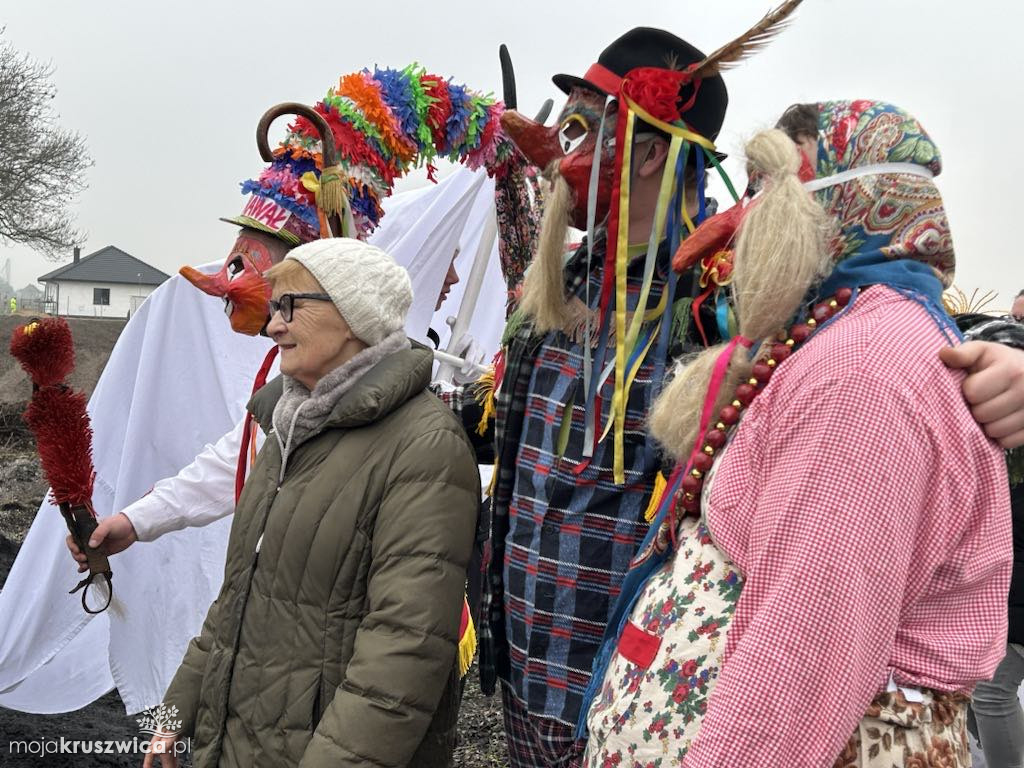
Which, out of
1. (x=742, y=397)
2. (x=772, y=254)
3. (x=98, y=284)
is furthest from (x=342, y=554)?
(x=98, y=284)

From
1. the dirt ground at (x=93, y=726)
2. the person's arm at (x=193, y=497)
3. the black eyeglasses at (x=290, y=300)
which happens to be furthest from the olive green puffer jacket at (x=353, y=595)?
the dirt ground at (x=93, y=726)

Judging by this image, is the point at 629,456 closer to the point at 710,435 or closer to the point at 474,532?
the point at 474,532

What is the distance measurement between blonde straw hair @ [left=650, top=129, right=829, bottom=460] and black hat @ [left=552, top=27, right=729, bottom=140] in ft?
2.19

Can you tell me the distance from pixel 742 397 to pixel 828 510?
270 millimetres

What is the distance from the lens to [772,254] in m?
1.18

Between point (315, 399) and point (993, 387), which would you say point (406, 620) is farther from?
point (993, 387)

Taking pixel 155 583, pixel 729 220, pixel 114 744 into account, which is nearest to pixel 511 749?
pixel 729 220

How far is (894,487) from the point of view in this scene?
3.33 feet

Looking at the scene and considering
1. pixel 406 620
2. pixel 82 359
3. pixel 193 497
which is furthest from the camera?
pixel 82 359

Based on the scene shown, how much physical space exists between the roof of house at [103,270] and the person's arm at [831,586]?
46625 millimetres

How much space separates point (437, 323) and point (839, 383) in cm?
480

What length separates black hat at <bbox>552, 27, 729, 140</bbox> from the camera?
1.94m

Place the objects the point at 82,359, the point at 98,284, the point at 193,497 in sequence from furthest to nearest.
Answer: the point at 98,284 < the point at 82,359 < the point at 193,497

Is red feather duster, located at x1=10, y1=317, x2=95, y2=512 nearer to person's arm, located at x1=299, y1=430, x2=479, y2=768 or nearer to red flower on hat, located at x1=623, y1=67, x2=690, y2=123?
person's arm, located at x1=299, y1=430, x2=479, y2=768
